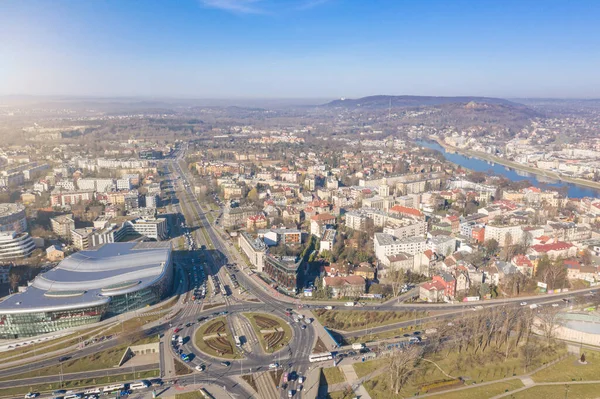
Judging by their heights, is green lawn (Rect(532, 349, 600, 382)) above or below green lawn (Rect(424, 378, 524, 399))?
below

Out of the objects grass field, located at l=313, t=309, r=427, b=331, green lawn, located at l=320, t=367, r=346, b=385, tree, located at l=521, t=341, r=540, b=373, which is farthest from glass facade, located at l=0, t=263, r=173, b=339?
tree, located at l=521, t=341, r=540, b=373

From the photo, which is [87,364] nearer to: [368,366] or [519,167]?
[368,366]

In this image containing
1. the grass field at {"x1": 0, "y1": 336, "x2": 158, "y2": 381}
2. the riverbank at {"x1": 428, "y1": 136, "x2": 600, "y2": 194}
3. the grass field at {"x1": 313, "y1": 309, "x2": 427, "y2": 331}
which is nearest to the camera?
the grass field at {"x1": 0, "y1": 336, "x2": 158, "y2": 381}

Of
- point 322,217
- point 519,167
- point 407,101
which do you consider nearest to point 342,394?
point 322,217

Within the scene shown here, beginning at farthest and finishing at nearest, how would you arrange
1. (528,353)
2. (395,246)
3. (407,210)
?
(407,210) → (395,246) → (528,353)

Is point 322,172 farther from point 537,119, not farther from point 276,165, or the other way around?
point 537,119

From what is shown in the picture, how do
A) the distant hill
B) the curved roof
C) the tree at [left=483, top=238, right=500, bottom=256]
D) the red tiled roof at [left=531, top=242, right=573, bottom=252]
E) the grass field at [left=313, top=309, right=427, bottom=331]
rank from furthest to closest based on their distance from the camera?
the distant hill
the tree at [left=483, top=238, right=500, bottom=256]
the red tiled roof at [left=531, top=242, right=573, bottom=252]
the grass field at [left=313, top=309, right=427, bottom=331]
the curved roof

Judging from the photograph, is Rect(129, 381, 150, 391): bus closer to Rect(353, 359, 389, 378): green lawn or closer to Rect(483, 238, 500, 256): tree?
Rect(353, 359, 389, 378): green lawn
